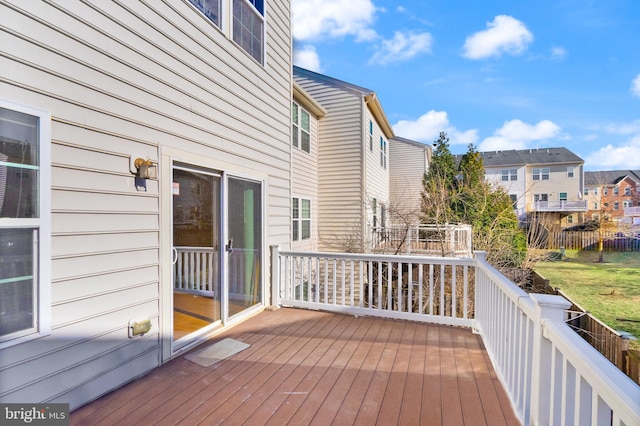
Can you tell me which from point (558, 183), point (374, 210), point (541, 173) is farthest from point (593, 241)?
point (374, 210)

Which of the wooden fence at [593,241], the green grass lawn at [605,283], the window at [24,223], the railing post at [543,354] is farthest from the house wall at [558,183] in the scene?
the window at [24,223]

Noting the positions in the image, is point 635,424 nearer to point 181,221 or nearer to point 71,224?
point 71,224

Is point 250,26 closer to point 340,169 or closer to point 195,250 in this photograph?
point 195,250

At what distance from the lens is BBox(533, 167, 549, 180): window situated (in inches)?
1073

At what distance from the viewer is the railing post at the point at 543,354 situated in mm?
1563

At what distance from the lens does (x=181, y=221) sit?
3227 millimetres

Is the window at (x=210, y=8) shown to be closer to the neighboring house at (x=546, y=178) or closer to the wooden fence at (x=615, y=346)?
the wooden fence at (x=615, y=346)

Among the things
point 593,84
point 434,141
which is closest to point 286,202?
point 434,141

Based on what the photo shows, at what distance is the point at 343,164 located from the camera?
993cm

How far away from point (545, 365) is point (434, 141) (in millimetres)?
13597

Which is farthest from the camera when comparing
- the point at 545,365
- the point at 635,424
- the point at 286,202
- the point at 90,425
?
the point at 286,202

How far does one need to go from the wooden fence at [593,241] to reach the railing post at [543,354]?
73.5 feet

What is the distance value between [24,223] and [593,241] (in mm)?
26810

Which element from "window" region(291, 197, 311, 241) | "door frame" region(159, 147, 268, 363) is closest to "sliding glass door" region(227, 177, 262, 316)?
"door frame" region(159, 147, 268, 363)
